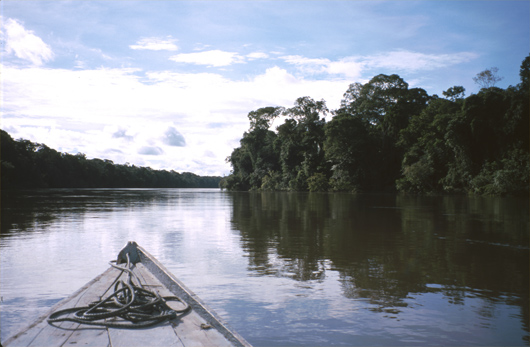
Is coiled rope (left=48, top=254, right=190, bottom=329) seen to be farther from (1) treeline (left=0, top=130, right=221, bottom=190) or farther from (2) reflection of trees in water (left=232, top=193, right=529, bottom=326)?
(1) treeline (left=0, top=130, right=221, bottom=190)

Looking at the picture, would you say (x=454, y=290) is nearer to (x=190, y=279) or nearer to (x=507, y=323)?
(x=507, y=323)

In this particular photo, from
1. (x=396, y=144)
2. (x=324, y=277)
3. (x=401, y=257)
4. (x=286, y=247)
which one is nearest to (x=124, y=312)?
(x=324, y=277)

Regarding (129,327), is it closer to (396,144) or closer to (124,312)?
(124,312)

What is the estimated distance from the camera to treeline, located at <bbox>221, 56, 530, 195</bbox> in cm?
4050

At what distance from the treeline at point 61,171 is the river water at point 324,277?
63.0m

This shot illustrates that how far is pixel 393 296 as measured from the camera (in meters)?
5.82

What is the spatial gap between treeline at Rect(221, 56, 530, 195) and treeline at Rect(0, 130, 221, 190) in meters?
36.1

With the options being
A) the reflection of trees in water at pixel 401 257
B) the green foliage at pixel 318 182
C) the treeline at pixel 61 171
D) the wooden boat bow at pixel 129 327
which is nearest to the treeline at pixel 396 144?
the green foliage at pixel 318 182

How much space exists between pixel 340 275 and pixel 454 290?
1733 millimetres

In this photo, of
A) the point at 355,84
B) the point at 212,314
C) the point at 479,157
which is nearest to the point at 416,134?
the point at 479,157

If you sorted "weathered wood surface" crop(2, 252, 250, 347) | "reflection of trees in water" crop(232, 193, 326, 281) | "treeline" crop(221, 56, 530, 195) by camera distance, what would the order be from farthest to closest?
"treeline" crop(221, 56, 530, 195) → "reflection of trees in water" crop(232, 193, 326, 281) → "weathered wood surface" crop(2, 252, 250, 347)

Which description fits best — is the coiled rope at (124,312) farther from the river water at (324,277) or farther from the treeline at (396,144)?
the treeline at (396,144)

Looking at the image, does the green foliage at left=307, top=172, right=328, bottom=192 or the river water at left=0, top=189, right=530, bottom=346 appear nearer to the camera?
the river water at left=0, top=189, right=530, bottom=346

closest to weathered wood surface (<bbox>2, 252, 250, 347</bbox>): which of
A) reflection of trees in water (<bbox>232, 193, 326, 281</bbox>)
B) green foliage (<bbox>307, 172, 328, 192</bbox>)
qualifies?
reflection of trees in water (<bbox>232, 193, 326, 281</bbox>)
